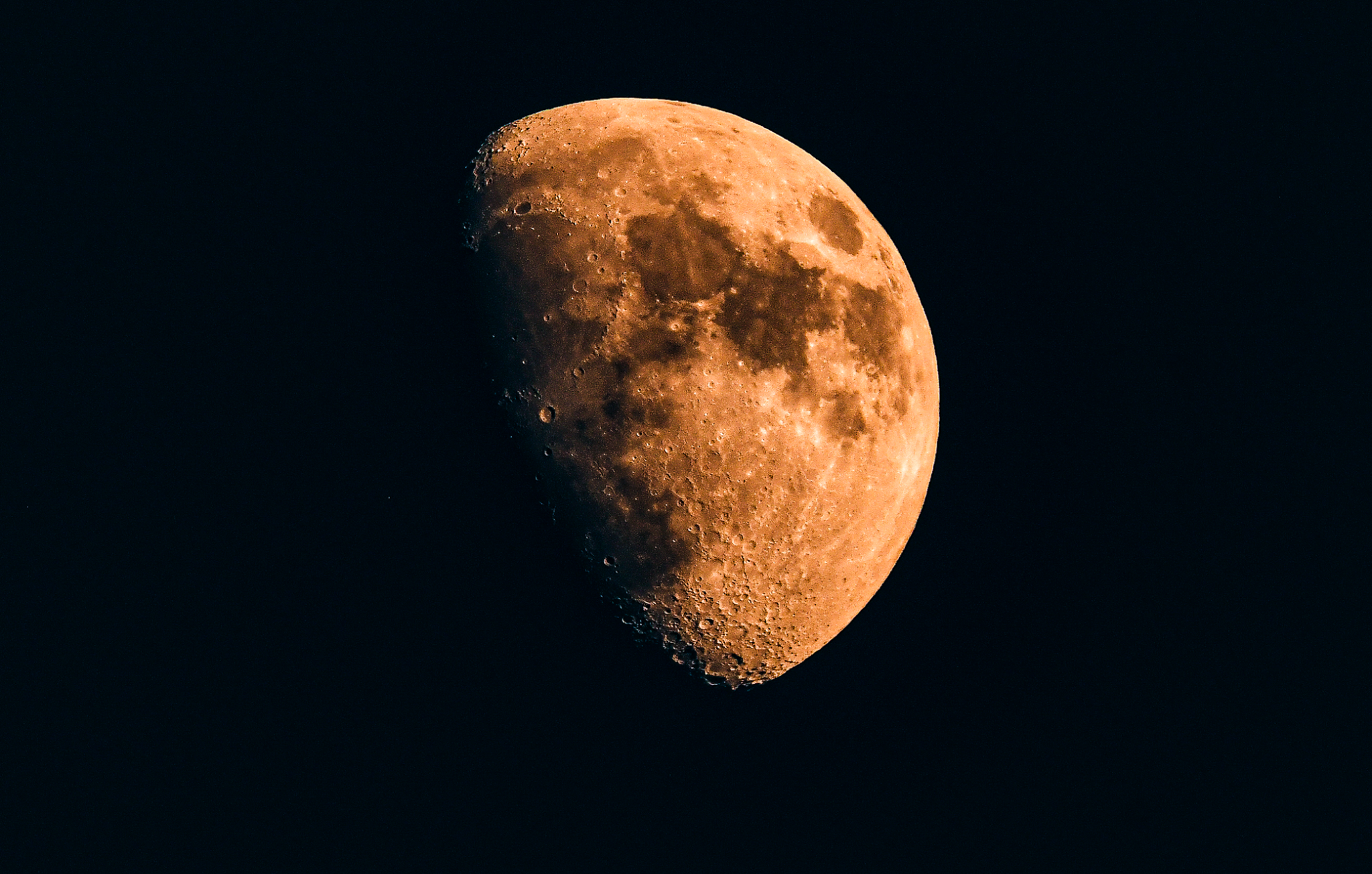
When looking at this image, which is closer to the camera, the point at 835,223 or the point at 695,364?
the point at 695,364

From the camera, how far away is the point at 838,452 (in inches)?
107

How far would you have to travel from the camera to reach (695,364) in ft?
8.17

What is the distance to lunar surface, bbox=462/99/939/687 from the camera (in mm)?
2492

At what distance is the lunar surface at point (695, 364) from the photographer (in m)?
2.49

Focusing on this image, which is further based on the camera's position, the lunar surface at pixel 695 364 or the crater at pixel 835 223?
the crater at pixel 835 223

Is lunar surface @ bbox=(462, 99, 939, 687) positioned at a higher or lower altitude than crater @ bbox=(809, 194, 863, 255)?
lower

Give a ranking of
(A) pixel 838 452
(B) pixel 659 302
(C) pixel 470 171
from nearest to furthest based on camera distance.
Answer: (B) pixel 659 302
(A) pixel 838 452
(C) pixel 470 171

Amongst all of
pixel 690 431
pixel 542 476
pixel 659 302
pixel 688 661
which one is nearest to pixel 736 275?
pixel 659 302

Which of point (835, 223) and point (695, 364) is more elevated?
point (835, 223)

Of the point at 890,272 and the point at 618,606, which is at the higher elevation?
the point at 890,272

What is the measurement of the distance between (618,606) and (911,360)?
1.60m

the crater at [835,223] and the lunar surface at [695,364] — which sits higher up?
the crater at [835,223]

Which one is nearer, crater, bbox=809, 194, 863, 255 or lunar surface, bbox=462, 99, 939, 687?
lunar surface, bbox=462, 99, 939, 687

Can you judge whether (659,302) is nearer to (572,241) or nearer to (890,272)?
(572,241)
